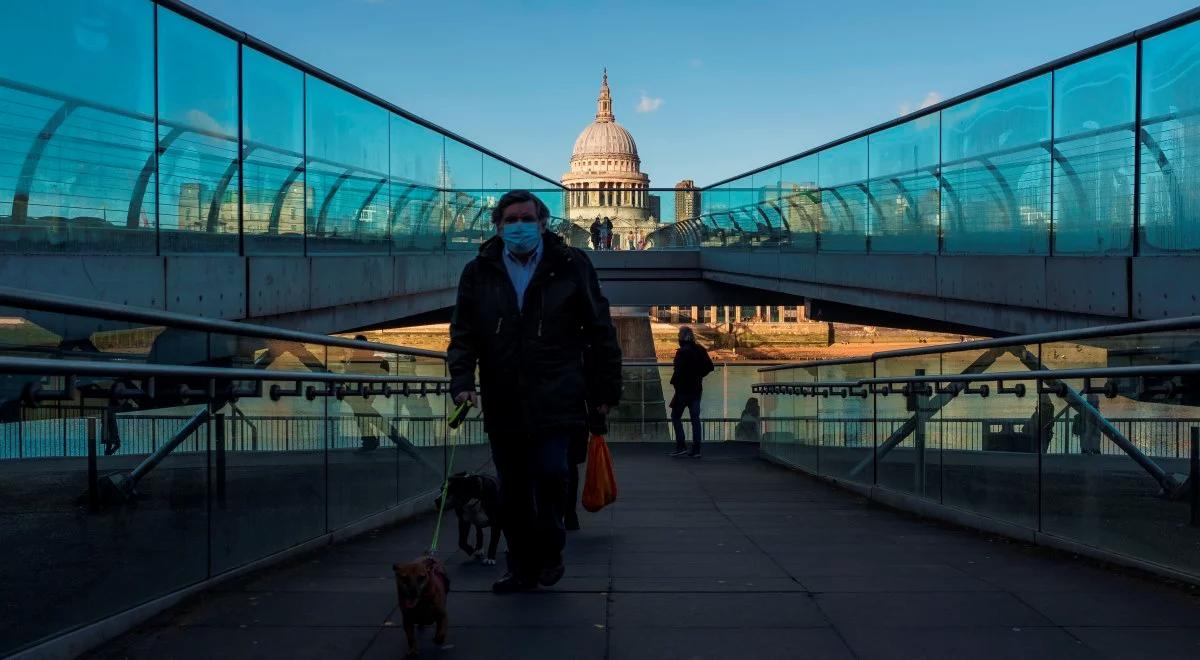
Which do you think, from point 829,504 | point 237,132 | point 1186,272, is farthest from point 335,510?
point 1186,272

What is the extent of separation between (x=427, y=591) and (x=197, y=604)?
1.19m

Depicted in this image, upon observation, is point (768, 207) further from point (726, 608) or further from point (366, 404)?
point (726, 608)

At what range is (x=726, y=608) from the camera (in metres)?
4.84

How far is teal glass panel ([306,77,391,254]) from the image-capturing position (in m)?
11.0

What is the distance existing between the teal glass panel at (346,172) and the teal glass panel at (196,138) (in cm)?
175

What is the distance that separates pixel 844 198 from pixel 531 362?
11650 mm

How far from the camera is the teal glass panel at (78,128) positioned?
644 centimetres

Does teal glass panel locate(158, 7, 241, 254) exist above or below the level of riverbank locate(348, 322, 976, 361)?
above

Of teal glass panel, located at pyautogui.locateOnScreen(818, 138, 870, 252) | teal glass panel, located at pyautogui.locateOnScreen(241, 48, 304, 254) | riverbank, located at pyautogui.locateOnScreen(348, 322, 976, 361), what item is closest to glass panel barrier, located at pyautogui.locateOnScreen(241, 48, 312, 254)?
teal glass panel, located at pyautogui.locateOnScreen(241, 48, 304, 254)

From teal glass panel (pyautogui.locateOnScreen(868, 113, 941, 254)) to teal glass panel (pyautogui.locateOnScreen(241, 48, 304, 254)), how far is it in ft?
19.9

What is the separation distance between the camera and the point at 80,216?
278 inches

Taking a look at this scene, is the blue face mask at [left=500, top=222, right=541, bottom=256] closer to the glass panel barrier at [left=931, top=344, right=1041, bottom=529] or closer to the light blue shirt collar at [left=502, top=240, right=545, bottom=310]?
the light blue shirt collar at [left=502, top=240, right=545, bottom=310]

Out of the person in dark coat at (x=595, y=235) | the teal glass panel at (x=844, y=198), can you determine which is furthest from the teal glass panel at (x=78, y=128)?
the person in dark coat at (x=595, y=235)

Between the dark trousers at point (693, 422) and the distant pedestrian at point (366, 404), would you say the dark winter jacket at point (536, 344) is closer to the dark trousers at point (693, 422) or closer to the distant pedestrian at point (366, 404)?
the distant pedestrian at point (366, 404)
